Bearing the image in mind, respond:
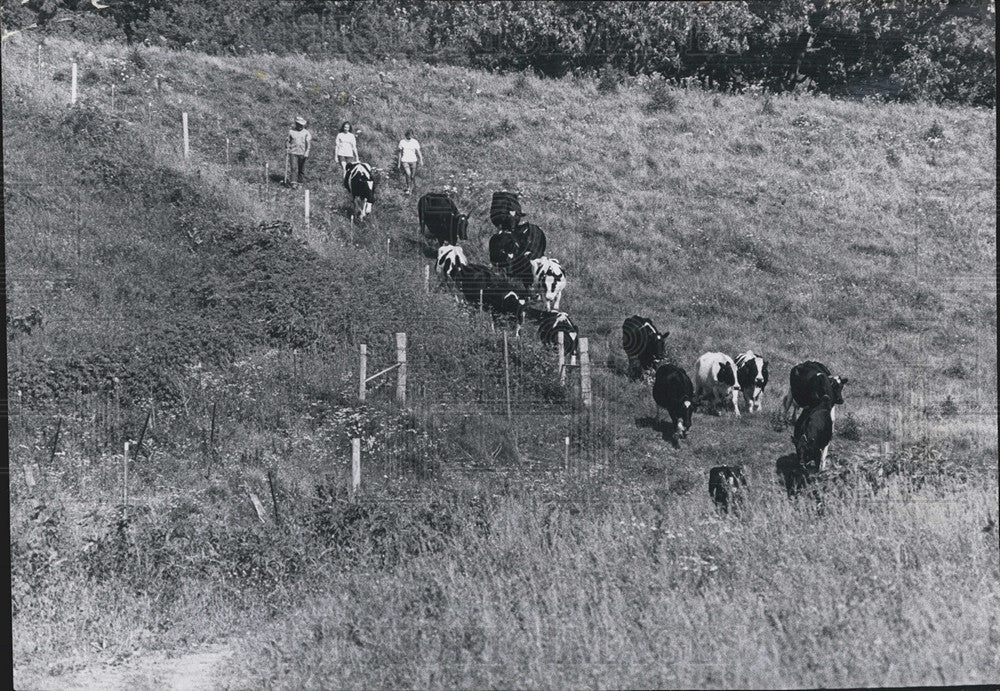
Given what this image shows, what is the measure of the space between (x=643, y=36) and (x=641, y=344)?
14.7ft

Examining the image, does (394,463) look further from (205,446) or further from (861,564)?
(861,564)

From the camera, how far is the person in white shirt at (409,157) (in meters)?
14.6

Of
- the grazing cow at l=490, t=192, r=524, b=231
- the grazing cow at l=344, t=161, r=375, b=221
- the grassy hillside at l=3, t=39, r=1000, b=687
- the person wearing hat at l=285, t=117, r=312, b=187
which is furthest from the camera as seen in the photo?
the person wearing hat at l=285, t=117, r=312, b=187

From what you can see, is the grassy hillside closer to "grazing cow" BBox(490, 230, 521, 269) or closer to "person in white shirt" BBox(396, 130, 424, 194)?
"person in white shirt" BBox(396, 130, 424, 194)

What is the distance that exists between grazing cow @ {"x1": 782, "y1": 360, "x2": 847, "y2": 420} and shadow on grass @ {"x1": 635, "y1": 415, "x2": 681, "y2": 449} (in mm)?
1403

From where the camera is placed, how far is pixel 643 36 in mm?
14656

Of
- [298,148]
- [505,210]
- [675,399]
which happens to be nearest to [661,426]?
[675,399]

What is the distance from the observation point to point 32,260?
12.8 meters

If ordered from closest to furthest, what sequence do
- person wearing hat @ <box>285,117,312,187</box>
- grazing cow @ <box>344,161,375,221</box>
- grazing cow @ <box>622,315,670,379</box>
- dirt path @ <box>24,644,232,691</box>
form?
1. dirt path @ <box>24,644,232,691</box>
2. grazing cow @ <box>622,315,670,379</box>
3. grazing cow @ <box>344,161,375,221</box>
4. person wearing hat @ <box>285,117,312,187</box>

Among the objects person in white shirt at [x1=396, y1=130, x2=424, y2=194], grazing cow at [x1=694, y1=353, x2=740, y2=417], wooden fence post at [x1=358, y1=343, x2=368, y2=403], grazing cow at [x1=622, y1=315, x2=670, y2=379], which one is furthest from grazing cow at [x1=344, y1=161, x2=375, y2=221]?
grazing cow at [x1=694, y1=353, x2=740, y2=417]

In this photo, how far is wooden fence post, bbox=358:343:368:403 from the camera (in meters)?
11.6

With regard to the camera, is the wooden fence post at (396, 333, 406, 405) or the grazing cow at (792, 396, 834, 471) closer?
the wooden fence post at (396, 333, 406, 405)

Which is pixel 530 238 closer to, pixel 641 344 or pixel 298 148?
pixel 641 344

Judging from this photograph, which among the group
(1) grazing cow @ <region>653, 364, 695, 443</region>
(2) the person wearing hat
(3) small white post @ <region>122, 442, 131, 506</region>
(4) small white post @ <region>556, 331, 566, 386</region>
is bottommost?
(3) small white post @ <region>122, 442, 131, 506</region>
